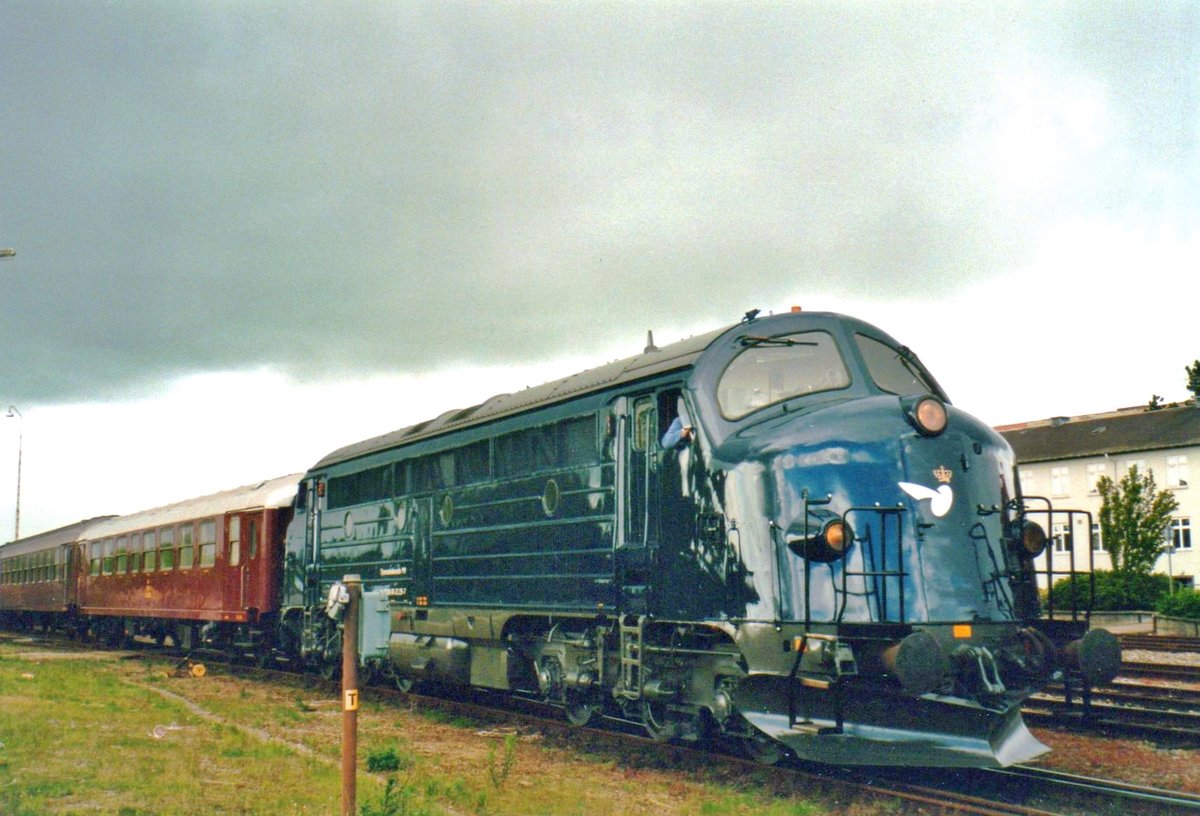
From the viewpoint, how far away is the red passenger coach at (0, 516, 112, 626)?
3547 centimetres

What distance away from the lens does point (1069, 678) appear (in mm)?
8922

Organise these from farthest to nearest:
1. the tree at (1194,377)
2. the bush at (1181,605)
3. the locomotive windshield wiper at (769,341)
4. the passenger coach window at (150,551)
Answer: the tree at (1194,377) → the bush at (1181,605) → the passenger coach window at (150,551) → the locomotive windshield wiper at (769,341)

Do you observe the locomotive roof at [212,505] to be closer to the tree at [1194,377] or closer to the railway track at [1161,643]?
the railway track at [1161,643]

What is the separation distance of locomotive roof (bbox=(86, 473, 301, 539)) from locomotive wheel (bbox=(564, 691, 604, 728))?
34.1 ft

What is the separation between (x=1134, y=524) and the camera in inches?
1491

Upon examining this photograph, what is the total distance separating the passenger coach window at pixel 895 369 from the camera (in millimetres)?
9805

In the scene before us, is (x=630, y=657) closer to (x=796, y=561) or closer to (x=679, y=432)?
(x=679, y=432)

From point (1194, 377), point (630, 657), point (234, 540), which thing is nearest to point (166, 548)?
point (234, 540)

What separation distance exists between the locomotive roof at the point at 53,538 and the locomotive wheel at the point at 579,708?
2728 centimetres

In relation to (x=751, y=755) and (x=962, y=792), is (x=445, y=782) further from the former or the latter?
(x=962, y=792)

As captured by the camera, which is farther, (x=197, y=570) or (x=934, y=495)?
(x=197, y=570)

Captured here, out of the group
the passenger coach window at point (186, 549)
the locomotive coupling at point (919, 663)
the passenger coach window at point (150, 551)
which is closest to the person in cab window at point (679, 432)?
the locomotive coupling at point (919, 663)

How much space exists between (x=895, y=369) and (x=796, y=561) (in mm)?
2532

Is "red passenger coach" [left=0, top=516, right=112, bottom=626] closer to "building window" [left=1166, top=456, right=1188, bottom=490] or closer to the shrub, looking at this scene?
the shrub
